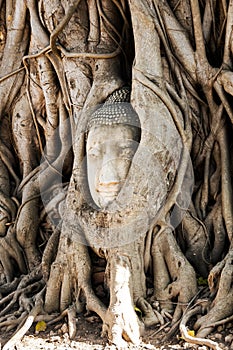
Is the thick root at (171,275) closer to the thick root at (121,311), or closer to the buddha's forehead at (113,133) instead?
the thick root at (121,311)

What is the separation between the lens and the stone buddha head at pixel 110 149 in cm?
377

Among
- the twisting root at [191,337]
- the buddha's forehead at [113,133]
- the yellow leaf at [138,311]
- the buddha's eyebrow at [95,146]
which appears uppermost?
the buddha's forehead at [113,133]

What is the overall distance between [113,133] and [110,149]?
12 cm

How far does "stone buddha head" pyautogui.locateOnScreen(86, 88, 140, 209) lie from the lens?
12.4 feet

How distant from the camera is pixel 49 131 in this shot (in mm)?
4750

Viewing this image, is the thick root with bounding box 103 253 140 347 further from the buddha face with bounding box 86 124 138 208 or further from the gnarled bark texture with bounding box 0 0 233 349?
the buddha face with bounding box 86 124 138 208

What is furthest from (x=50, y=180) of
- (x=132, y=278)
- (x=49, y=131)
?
(x=132, y=278)

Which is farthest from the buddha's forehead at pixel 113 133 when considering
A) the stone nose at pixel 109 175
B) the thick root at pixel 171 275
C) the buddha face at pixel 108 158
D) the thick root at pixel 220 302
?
the thick root at pixel 220 302

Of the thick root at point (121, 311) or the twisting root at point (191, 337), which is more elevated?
the thick root at point (121, 311)

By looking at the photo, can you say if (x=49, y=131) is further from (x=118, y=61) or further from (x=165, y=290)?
(x=165, y=290)

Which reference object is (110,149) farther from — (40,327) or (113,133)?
(40,327)

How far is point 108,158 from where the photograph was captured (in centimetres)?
382

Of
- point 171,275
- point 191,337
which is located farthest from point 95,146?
point 191,337

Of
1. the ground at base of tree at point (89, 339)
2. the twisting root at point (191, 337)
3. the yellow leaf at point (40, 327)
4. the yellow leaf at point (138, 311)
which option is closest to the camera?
the twisting root at point (191, 337)
